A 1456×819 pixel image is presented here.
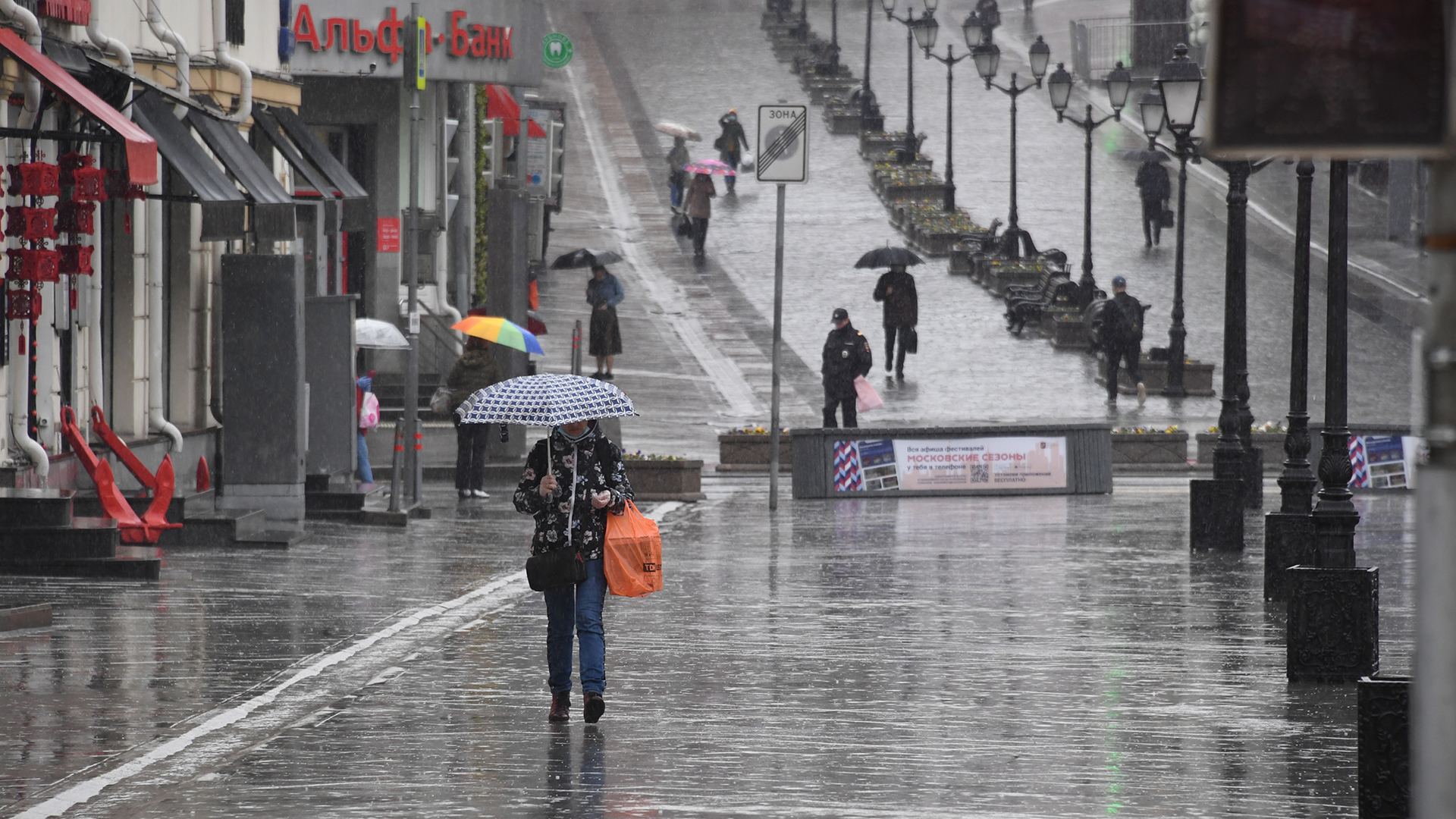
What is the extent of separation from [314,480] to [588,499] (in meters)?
11.5

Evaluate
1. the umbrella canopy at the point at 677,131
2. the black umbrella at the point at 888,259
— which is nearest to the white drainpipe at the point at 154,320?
the black umbrella at the point at 888,259

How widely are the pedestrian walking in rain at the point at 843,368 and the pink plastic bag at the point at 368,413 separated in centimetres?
672

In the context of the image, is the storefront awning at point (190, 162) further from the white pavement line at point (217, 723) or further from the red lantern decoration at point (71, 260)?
the white pavement line at point (217, 723)

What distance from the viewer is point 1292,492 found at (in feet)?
48.2

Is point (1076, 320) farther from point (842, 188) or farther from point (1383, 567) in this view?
point (1383, 567)

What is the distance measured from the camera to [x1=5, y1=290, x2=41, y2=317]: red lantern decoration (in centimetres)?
1574

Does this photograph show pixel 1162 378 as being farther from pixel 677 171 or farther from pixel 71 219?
pixel 71 219

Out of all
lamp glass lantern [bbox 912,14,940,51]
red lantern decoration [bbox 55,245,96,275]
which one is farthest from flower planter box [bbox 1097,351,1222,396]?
red lantern decoration [bbox 55,245,96,275]

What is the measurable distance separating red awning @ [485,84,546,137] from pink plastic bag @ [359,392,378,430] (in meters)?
17.1

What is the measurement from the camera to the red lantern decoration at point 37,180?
15.3m

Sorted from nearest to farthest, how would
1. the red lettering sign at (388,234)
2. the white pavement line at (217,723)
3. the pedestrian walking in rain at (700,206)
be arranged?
the white pavement line at (217,723), the red lettering sign at (388,234), the pedestrian walking in rain at (700,206)

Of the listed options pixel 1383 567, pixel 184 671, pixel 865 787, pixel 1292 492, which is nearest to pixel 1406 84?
pixel 865 787

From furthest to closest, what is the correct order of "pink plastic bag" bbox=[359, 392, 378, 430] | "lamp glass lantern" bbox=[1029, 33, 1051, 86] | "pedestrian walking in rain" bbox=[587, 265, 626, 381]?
"lamp glass lantern" bbox=[1029, 33, 1051, 86] → "pedestrian walking in rain" bbox=[587, 265, 626, 381] → "pink plastic bag" bbox=[359, 392, 378, 430]

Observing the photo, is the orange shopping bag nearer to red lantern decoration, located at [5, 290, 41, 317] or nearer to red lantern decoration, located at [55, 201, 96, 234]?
red lantern decoration, located at [5, 290, 41, 317]
